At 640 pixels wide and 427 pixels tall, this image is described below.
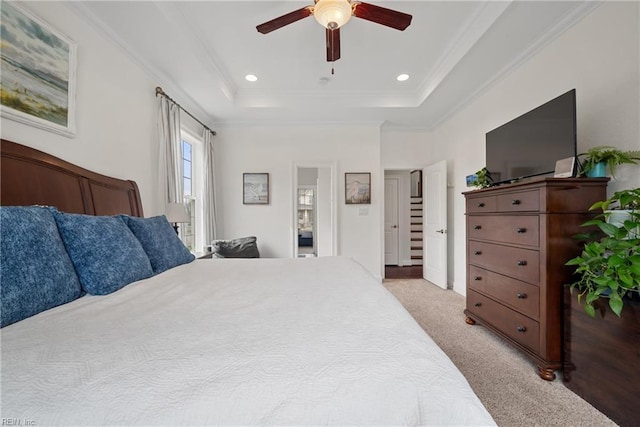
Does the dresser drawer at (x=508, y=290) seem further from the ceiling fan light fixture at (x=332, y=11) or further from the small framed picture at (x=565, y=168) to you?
the ceiling fan light fixture at (x=332, y=11)

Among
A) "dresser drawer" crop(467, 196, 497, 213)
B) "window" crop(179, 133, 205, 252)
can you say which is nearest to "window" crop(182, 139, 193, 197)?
"window" crop(179, 133, 205, 252)

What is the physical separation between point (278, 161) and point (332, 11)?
2.89 metres

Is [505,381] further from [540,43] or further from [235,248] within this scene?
[235,248]

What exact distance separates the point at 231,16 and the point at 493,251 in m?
3.05

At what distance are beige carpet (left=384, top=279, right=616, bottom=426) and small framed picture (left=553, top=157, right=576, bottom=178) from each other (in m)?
1.39

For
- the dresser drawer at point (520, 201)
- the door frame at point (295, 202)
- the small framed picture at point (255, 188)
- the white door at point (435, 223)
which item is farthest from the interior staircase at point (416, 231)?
the dresser drawer at point (520, 201)

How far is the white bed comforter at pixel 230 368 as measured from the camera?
515 mm

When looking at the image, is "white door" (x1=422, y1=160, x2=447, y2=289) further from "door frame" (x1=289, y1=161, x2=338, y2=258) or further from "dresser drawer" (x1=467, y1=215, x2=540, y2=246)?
"door frame" (x1=289, y1=161, x2=338, y2=258)

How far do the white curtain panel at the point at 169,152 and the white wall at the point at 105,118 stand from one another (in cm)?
7

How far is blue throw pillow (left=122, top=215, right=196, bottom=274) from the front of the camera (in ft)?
5.75

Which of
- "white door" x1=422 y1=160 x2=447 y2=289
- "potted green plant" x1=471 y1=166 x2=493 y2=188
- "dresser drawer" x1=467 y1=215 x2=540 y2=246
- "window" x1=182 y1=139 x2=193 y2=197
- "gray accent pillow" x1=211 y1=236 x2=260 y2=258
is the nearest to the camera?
"dresser drawer" x1=467 y1=215 x2=540 y2=246

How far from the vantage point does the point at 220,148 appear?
14.5 feet

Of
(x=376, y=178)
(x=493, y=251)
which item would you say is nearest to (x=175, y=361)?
(x=493, y=251)

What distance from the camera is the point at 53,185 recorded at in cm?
162
